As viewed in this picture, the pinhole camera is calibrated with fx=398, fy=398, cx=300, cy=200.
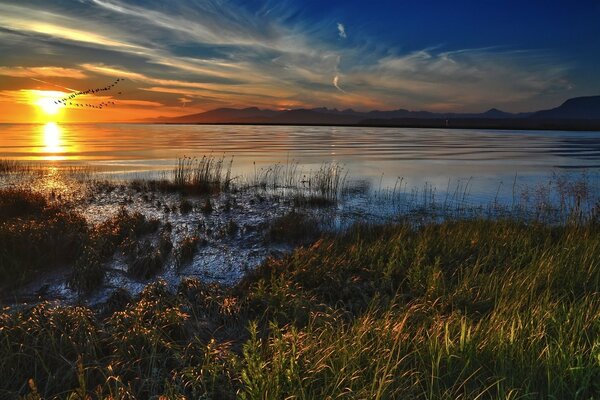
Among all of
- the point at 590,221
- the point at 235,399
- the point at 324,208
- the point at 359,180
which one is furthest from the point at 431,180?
the point at 235,399

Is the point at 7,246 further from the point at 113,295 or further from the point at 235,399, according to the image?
the point at 235,399

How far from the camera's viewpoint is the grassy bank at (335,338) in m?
3.72

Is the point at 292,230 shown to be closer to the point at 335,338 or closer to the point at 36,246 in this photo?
the point at 36,246

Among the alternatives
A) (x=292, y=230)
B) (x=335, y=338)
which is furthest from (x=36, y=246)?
(x=335, y=338)

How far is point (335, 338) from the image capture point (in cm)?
476

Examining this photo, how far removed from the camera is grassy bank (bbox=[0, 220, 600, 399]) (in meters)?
3.72

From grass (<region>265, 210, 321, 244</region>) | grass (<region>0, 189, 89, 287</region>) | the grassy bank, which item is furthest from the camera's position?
grass (<region>265, 210, 321, 244</region>)

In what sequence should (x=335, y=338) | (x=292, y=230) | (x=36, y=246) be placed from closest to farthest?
(x=335, y=338), (x=36, y=246), (x=292, y=230)

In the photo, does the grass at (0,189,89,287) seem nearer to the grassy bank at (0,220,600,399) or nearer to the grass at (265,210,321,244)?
the grassy bank at (0,220,600,399)

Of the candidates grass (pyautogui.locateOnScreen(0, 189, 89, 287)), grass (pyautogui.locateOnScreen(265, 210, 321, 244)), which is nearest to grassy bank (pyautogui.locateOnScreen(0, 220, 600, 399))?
grass (pyautogui.locateOnScreen(0, 189, 89, 287))

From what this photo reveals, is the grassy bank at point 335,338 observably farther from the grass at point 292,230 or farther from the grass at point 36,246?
the grass at point 292,230

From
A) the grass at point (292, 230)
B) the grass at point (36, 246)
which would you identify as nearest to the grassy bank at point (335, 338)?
the grass at point (36, 246)

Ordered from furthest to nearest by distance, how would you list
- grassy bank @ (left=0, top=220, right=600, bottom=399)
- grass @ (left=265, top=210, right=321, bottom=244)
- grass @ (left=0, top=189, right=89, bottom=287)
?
grass @ (left=265, top=210, right=321, bottom=244) < grass @ (left=0, top=189, right=89, bottom=287) < grassy bank @ (left=0, top=220, right=600, bottom=399)

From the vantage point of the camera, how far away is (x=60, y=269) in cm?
845
